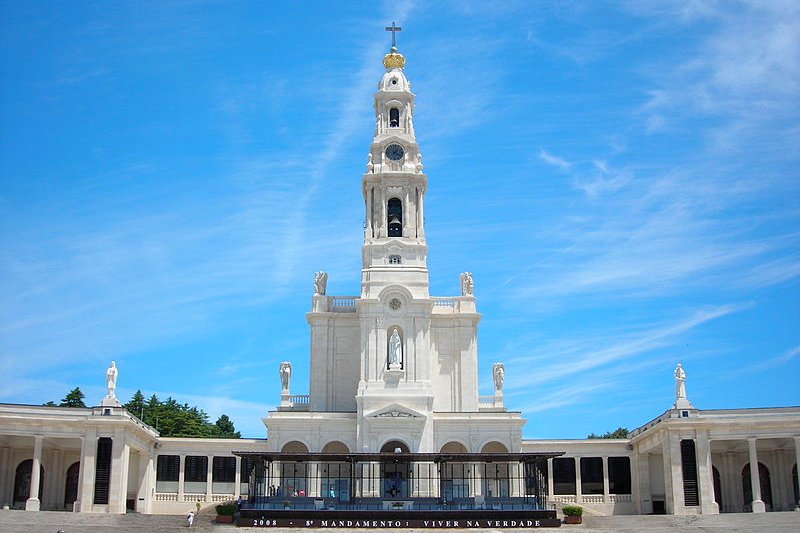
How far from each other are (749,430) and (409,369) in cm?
2399

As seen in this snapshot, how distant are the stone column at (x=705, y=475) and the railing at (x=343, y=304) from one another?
1105 inches

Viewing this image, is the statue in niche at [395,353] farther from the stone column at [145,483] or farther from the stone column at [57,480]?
the stone column at [57,480]

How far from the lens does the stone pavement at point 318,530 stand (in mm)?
53625

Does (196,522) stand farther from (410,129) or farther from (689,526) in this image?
(410,129)

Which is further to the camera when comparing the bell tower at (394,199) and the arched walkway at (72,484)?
the bell tower at (394,199)

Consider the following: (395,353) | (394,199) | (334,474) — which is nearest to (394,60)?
(394,199)

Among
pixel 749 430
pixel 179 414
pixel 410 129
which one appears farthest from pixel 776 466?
pixel 179 414

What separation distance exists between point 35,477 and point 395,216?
33.2 metres

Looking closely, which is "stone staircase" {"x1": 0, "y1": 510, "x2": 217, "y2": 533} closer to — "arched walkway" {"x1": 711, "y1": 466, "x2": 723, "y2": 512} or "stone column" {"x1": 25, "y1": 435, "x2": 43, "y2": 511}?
"stone column" {"x1": 25, "y1": 435, "x2": 43, "y2": 511}

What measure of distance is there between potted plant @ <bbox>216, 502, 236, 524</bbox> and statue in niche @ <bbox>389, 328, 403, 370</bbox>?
1880 cm

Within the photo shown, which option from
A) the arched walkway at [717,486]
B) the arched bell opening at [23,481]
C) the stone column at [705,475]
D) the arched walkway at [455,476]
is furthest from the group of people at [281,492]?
the arched walkway at [717,486]

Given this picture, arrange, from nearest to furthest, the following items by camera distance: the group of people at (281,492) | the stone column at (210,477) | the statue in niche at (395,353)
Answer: the group of people at (281,492), the statue in niche at (395,353), the stone column at (210,477)

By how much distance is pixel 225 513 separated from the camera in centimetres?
5741

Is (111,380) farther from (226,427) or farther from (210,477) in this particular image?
(226,427)
